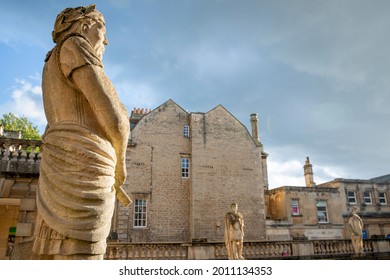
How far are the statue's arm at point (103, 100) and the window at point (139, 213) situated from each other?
55.5 ft

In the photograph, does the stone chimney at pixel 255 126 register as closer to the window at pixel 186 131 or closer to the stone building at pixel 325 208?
the stone building at pixel 325 208

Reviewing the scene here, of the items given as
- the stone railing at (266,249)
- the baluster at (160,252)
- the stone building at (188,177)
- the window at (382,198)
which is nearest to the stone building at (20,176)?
the baluster at (160,252)

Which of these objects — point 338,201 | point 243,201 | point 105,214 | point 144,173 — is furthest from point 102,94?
point 338,201

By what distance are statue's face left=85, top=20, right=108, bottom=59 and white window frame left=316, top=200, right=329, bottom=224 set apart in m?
24.6

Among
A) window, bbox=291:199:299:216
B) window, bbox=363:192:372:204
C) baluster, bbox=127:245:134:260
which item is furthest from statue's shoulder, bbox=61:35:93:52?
window, bbox=363:192:372:204

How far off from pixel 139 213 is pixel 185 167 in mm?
4256

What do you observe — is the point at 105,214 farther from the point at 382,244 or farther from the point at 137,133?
the point at 137,133

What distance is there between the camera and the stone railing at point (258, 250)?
1020 cm

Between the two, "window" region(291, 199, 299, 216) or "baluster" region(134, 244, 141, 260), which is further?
"window" region(291, 199, 299, 216)

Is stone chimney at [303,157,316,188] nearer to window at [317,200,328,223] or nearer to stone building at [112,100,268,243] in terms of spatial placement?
window at [317,200,328,223]

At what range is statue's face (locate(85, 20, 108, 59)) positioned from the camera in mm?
2164

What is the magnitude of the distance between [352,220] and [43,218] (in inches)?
532

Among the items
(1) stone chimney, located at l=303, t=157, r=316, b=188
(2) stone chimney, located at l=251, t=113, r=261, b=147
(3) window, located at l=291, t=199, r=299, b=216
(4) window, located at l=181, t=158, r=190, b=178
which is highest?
(2) stone chimney, located at l=251, t=113, r=261, b=147

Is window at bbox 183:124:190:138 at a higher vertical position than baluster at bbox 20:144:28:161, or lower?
higher
